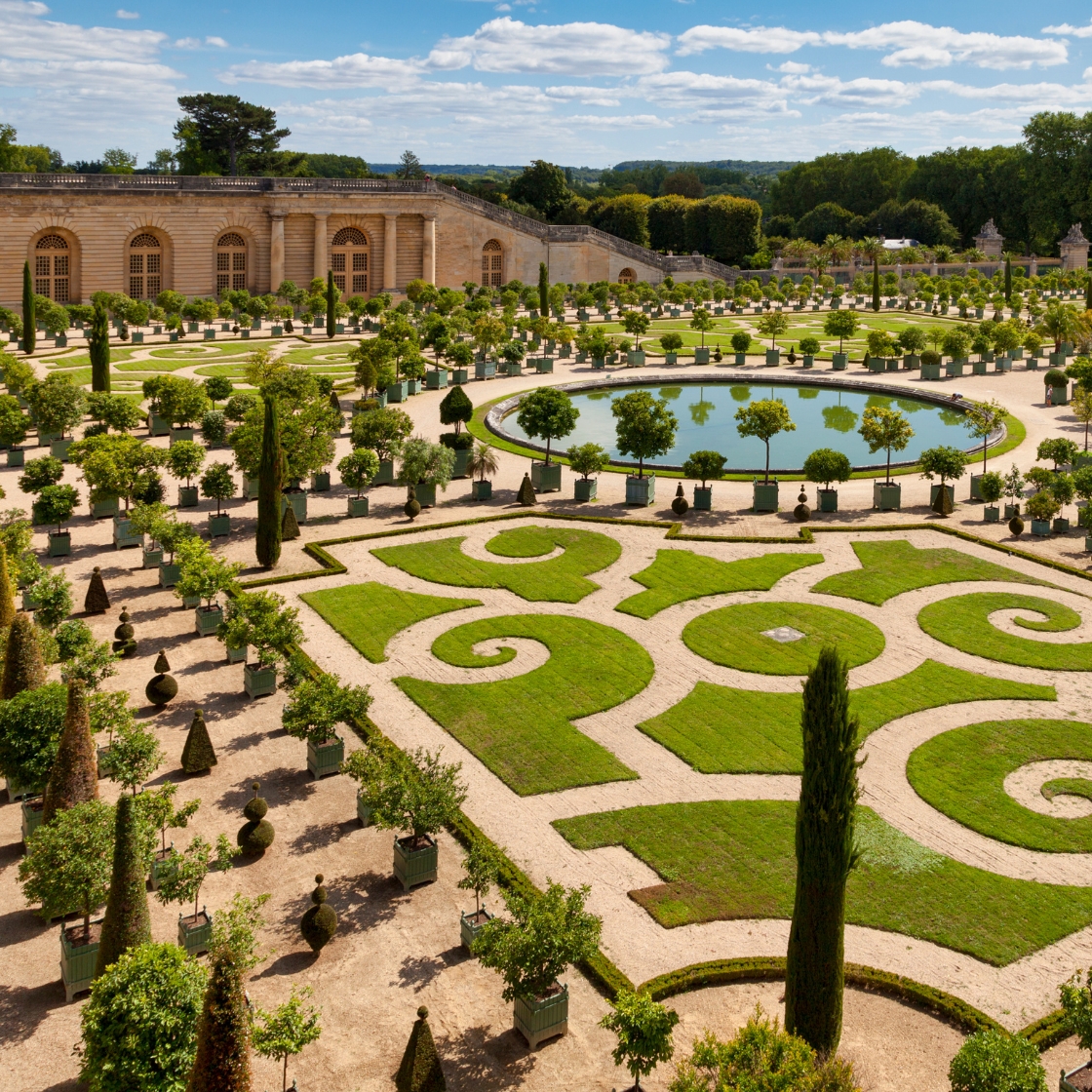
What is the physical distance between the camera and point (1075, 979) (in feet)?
60.7

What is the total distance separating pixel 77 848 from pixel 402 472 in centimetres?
2827

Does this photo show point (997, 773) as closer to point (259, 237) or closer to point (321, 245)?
point (321, 245)

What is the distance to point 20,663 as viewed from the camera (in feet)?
86.2

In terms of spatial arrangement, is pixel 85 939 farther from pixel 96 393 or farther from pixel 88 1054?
pixel 96 393

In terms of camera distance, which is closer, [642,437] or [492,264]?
[642,437]

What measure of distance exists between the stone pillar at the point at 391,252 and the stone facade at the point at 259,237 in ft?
0.28

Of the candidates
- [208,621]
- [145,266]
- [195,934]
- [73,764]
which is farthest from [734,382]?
[195,934]

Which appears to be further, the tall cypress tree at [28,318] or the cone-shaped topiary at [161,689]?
the tall cypress tree at [28,318]

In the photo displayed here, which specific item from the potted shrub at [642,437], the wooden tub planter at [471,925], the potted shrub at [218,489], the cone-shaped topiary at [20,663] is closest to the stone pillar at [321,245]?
the potted shrub at [642,437]

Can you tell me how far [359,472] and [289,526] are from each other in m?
4.10

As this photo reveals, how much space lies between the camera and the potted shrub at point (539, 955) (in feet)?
60.6

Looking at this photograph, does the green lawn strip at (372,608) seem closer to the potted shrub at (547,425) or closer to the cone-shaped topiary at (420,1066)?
the potted shrub at (547,425)

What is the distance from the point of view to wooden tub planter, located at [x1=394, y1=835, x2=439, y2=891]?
74.1 ft

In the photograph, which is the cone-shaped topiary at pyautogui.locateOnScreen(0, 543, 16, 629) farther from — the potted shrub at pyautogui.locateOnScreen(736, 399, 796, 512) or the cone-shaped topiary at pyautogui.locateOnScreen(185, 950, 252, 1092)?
the potted shrub at pyautogui.locateOnScreen(736, 399, 796, 512)
